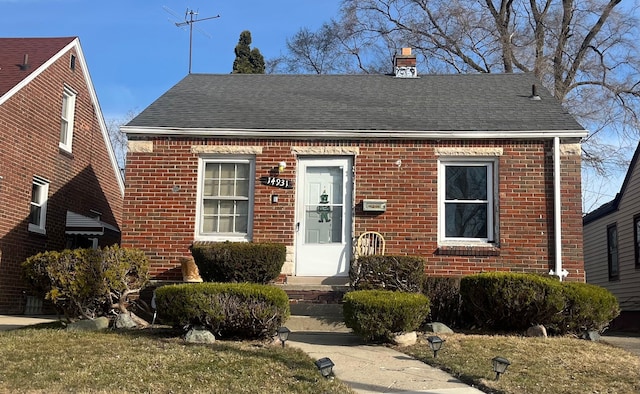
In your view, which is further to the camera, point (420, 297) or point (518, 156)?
point (518, 156)

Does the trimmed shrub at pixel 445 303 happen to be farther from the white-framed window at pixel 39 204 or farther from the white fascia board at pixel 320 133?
the white-framed window at pixel 39 204

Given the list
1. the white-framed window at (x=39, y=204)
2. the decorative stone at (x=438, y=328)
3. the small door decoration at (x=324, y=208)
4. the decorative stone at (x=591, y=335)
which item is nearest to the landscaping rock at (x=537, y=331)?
the decorative stone at (x=591, y=335)

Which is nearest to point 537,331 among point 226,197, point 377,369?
point 377,369

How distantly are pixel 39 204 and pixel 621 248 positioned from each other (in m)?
15.0

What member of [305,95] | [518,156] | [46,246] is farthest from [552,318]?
[46,246]

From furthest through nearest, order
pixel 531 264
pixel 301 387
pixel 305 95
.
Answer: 1. pixel 305 95
2. pixel 531 264
3. pixel 301 387

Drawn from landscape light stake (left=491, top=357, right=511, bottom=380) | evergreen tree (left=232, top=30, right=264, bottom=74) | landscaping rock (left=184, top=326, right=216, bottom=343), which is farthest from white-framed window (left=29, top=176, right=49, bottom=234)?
evergreen tree (left=232, top=30, right=264, bottom=74)

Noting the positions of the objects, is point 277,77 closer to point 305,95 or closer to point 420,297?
point 305,95

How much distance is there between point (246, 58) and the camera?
1195 inches

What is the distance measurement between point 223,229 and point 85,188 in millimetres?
7150

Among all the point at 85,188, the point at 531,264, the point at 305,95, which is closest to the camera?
the point at 531,264

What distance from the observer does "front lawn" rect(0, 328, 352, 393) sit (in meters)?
5.95

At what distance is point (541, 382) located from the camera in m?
6.41

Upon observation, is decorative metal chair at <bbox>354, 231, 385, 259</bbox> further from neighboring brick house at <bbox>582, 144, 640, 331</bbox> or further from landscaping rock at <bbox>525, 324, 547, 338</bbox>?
neighboring brick house at <bbox>582, 144, 640, 331</bbox>
